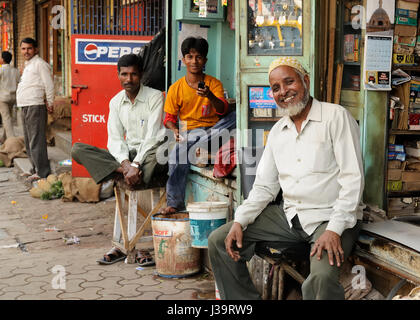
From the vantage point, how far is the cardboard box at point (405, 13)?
4549 millimetres

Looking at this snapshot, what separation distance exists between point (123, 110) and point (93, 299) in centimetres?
199

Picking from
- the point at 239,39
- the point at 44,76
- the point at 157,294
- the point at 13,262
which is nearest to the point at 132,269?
the point at 157,294

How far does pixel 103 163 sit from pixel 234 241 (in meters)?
2.05

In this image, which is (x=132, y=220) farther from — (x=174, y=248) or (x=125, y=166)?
(x=174, y=248)

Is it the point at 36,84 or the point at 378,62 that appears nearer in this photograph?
the point at 378,62

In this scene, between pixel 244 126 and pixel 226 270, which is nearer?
pixel 226 270

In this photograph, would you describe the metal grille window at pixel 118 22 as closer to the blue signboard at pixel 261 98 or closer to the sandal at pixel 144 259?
the blue signboard at pixel 261 98

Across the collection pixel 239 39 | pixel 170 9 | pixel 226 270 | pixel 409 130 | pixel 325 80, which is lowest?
pixel 226 270

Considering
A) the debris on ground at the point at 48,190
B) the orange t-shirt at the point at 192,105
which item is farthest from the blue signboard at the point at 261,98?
the debris on ground at the point at 48,190

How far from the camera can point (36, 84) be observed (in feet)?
28.2

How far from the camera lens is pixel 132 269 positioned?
4.95 m

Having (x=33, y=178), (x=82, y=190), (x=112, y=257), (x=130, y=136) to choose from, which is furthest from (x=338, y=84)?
(x=33, y=178)

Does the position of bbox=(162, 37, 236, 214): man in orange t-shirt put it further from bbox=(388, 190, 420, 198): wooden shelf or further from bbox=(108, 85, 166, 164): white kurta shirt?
bbox=(388, 190, 420, 198): wooden shelf

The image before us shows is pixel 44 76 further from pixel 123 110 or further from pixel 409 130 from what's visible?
pixel 409 130
